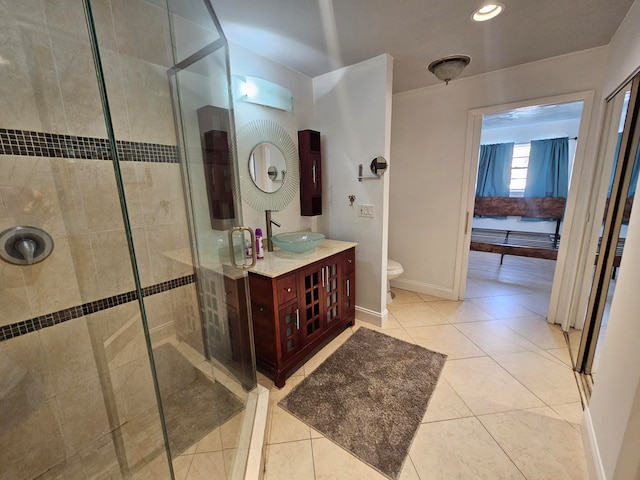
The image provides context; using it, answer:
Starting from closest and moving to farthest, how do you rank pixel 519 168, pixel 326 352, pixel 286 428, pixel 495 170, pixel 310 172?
pixel 286 428 → pixel 326 352 → pixel 310 172 → pixel 519 168 → pixel 495 170

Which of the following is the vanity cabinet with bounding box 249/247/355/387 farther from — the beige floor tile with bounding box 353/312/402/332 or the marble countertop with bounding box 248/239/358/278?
the beige floor tile with bounding box 353/312/402/332

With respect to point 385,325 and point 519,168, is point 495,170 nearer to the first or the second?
point 519,168

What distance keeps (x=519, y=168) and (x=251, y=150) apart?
5717 mm

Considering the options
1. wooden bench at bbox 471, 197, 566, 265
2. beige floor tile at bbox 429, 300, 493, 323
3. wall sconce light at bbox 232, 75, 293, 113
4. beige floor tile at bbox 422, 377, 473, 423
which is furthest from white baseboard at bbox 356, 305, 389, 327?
wooden bench at bbox 471, 197, 566, 265

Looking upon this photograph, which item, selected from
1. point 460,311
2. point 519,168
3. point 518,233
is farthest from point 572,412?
point 519,168

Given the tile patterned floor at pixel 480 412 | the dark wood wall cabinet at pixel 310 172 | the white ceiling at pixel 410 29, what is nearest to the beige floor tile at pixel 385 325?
the tile patterned floor at pixel 480 412

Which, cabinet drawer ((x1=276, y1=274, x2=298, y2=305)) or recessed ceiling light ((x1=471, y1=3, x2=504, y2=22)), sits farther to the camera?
cabinet drawer ((x1=276, y1=274, x2=298, y2=305))

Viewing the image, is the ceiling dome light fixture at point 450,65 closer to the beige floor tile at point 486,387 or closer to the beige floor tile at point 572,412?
the beige floor tile at point 486,387

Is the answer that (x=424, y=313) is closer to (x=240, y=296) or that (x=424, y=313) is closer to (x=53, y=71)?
(x=240, y=296)

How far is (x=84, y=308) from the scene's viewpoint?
4.15 feet

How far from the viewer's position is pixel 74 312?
1.24 metres

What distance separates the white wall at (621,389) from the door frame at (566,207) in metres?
0.79

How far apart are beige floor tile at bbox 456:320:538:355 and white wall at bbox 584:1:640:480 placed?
75cm

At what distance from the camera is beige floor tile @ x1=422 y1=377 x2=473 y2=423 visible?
152cm
